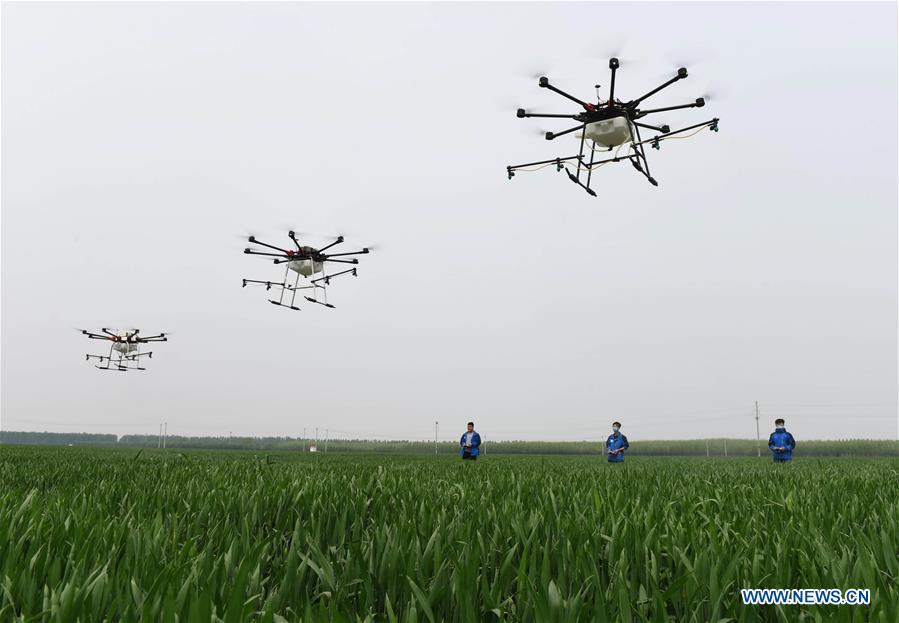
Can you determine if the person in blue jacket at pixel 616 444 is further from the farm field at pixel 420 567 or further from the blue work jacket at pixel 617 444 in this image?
the farm field at pixel 420 567

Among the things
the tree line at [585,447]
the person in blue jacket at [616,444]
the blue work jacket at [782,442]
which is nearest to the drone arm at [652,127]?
the person in blue jacket at [616,444]

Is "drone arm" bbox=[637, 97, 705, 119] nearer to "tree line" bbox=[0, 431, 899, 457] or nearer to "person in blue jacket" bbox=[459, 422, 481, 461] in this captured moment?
"person in blue jacket" bbox=[459, 422, 481, 461]

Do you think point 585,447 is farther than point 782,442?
Yes

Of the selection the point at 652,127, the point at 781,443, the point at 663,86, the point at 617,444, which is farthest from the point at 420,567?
the point at 781,443

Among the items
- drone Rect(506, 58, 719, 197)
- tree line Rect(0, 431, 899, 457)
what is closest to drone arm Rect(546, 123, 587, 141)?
drone Rect(506, 58, 719, 197)

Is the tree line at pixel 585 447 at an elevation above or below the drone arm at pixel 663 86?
below

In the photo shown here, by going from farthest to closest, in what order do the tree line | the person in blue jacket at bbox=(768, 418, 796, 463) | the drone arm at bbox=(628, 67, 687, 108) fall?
the tree line, the person in blue jacket at bbox=(768, 418, 796, 463), the drone arm at bbox=(628, 67, 687, 108)

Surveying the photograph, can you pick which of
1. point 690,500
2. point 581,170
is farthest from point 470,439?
point 690,500

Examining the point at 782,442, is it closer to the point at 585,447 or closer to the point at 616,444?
the point at 616,444

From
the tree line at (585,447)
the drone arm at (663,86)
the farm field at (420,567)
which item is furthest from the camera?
the tree line at (585,447)

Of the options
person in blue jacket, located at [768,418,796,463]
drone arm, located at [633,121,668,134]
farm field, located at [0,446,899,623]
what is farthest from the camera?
person in blue jacket, located at [768,418,796,463]

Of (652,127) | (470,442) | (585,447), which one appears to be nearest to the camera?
(652,127)
